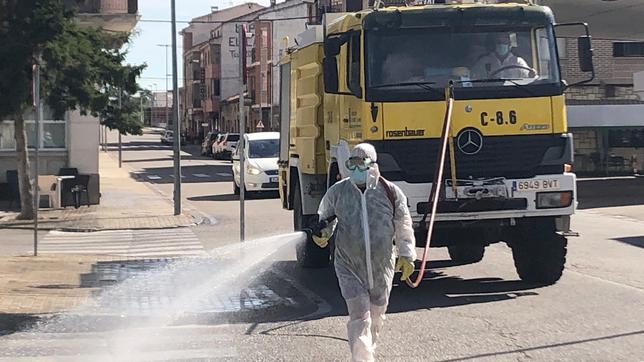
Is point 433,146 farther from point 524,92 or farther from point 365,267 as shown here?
point 365,267

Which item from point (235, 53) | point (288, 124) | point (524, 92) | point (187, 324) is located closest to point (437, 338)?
point (187, 324)

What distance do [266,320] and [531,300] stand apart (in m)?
2.93

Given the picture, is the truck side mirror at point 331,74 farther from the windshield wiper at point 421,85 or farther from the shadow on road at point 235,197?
the shadow on road at point 235,197

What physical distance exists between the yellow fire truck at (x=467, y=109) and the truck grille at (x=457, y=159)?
1 centimetres

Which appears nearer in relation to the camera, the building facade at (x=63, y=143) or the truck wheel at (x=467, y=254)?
the truck wheel at (x=467, y=254)

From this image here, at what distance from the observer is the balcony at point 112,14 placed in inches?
1066

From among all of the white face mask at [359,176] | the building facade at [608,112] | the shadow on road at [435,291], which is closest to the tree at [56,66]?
the shadow on road at [435,291]

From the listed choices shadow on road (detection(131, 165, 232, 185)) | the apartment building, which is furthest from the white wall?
the apartment building

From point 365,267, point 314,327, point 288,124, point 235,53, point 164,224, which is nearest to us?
point 365,267

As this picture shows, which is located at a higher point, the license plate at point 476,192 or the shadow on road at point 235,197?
the license plate at point 476,192

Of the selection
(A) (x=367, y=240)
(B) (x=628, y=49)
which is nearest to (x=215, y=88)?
(B) (x=628, y=49)

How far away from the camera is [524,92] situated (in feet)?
34.0

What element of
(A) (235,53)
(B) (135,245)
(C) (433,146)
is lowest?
(B) (135,245)

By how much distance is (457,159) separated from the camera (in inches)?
401
